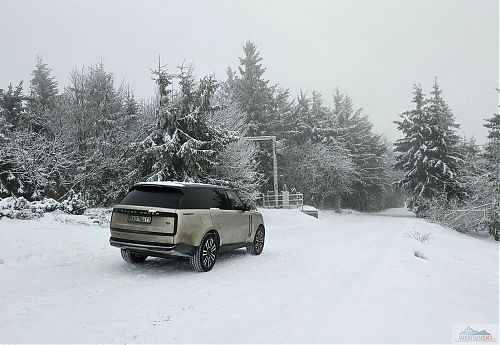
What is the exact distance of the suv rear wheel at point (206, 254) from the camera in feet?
25.5

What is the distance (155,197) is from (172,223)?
808 mm

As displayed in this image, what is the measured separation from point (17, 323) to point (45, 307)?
0.69 meters

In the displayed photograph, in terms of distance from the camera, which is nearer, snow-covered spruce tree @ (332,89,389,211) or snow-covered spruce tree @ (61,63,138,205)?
snow-covered spruce tree @ (61,63,138,205)

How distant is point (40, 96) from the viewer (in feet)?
118

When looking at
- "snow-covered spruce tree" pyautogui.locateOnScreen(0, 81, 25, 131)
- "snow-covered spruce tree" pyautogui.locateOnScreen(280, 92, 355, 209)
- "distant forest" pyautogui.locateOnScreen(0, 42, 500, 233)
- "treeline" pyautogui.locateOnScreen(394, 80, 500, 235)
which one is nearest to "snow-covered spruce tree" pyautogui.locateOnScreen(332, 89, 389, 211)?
"distant forest" pyautogui.locateOnScreen(0, 42, 500, 233)

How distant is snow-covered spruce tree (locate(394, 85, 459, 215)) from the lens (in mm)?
37138

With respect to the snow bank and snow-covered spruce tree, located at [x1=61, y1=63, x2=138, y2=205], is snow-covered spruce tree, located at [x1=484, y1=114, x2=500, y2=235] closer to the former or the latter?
snow-covered spruce tree, located at [x1=61, y1=63, x2=138, y2=205]

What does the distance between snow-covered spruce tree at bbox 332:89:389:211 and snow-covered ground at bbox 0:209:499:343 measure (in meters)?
39.7

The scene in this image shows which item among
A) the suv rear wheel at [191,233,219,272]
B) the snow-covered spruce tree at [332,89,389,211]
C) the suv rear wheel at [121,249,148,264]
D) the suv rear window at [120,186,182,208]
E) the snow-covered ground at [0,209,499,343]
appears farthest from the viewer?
the snow-covered spruce tree at [332,89,389,211]

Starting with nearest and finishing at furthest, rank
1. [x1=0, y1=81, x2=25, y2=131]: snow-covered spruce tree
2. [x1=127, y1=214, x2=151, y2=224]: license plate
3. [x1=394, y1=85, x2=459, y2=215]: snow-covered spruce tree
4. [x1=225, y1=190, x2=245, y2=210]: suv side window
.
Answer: [x1=127, y1=214, x2=151, y2=224]: license plate → [x1=225, y1=190, x2=245, y2=210]: suv side window → [x1=0, y1=81, x2=25, y2=131]: snow-covered spruce tree → [x1=394, y1=85, x2=459, y2=215]: snow-covered spruce tree

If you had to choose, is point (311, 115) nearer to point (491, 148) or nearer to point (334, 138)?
point (334, 138)

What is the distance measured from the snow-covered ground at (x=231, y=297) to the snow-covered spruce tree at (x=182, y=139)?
9.73m

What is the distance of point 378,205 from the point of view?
59.8 m

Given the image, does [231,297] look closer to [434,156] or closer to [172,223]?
[172,223]
